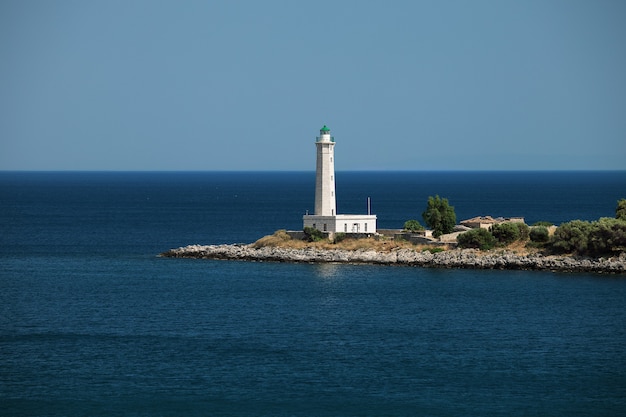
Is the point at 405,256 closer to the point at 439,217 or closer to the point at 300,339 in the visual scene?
the point at 439,217

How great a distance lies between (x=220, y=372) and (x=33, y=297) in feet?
69.8

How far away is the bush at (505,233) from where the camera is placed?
236 ft

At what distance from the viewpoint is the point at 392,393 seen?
39625 mm

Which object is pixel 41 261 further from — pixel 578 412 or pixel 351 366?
pixel 578 412

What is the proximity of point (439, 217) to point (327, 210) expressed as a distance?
24.4ft

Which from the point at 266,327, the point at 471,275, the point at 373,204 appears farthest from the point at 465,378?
the point at 373,204

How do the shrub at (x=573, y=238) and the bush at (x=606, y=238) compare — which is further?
the shrub at (x=573, y=238)

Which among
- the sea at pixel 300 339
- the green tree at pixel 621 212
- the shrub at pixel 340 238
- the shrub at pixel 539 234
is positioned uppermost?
the green tree at pixel 621 212

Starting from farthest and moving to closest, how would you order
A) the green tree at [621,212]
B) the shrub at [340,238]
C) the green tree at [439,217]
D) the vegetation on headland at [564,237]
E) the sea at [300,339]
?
1. the green tree at [439,217]
2. the green tree at [621,212]
3. the shrub at [340,238]
4. the vegetation on headland at [564,237]
5. the sea at [300,339]

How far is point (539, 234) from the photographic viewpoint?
234 ft

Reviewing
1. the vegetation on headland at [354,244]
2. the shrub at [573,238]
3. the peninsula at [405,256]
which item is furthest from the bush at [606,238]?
the vegetation on headland at [354,244]

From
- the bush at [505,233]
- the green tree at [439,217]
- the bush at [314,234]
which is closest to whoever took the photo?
the bush at [505,233]

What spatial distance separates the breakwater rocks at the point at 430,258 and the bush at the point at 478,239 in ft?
2.27

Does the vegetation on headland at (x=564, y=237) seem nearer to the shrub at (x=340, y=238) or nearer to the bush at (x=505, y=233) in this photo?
the bush at (x=505, y=233)
